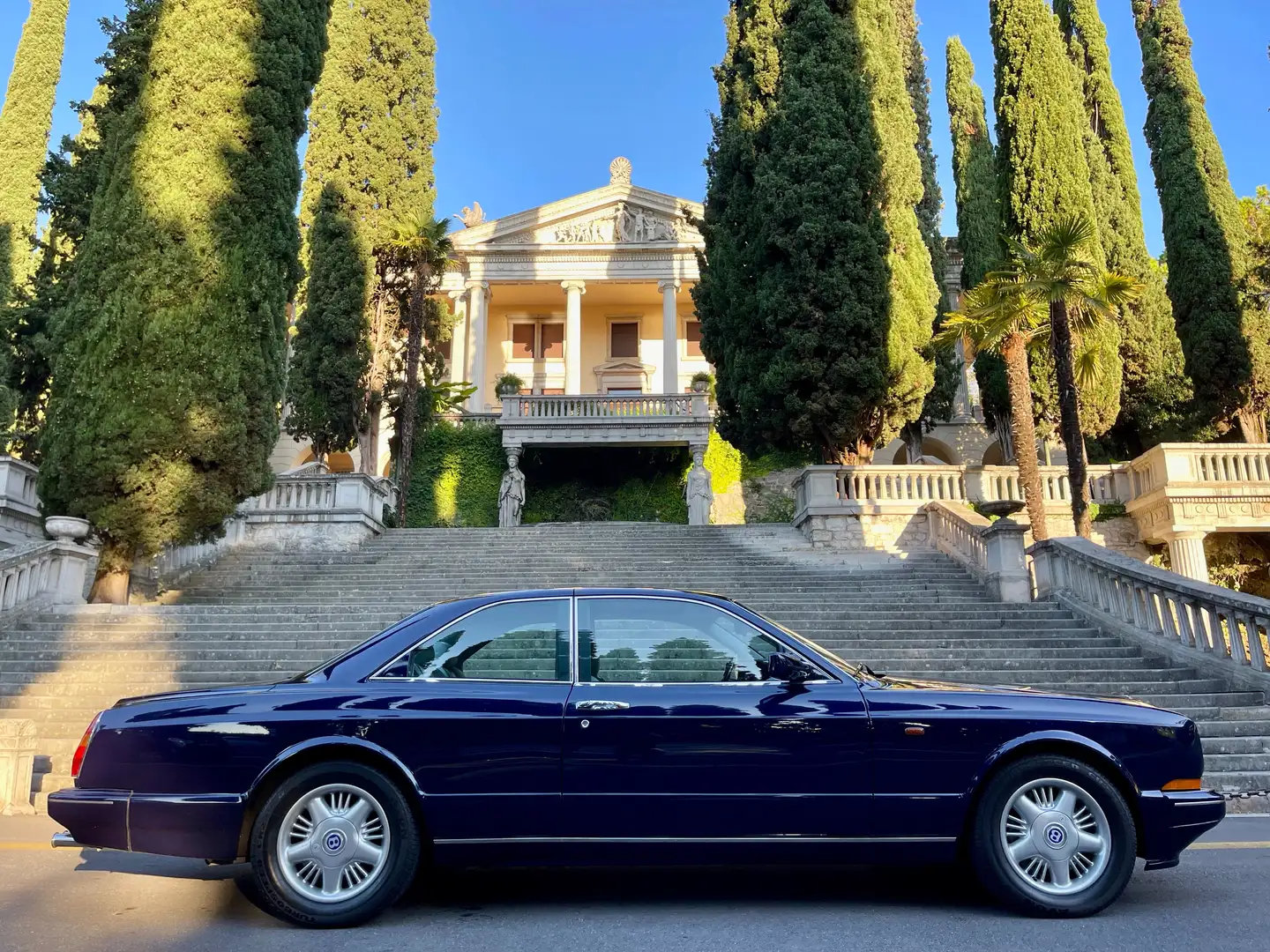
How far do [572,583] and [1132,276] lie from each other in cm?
1564

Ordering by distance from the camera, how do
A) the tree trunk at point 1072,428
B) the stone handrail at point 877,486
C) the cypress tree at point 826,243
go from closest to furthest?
1. the tree trunk at point 1072,428
2. the stone handrail at point 877,486
3. the cypress tree at point 826,243

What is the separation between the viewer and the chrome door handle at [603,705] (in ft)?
13.0

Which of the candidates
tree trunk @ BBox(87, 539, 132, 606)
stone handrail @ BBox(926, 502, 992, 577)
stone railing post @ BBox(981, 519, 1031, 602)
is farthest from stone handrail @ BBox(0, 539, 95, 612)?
stone handrail @ BBox(926, 502, 992, 577)

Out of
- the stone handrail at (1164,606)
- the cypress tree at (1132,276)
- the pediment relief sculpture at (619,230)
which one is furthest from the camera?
the pediment relief sculpture at (619,230)

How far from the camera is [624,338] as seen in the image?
39.4 metres

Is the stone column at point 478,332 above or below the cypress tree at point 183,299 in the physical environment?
above

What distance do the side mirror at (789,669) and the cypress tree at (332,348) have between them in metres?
20.4

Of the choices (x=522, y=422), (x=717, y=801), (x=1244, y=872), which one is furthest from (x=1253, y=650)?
(x=522, y=422)

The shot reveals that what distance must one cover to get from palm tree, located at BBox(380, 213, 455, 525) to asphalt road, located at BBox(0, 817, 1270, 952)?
1856 centimetres

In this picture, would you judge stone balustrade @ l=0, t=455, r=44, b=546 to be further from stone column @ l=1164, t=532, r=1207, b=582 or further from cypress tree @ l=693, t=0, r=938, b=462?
stone column @ l=1164, t=532, r=1207, b=582

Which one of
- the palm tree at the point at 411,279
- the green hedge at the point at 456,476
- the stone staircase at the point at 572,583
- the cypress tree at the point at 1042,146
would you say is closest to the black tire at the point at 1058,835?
the stone staircase at the point at 572,583

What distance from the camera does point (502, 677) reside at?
4.14 metres

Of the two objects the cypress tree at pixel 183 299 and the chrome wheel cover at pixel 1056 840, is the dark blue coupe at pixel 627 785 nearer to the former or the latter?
the chrome wheel cover at pixel 1056 840

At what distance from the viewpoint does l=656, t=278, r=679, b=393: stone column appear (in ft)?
108
